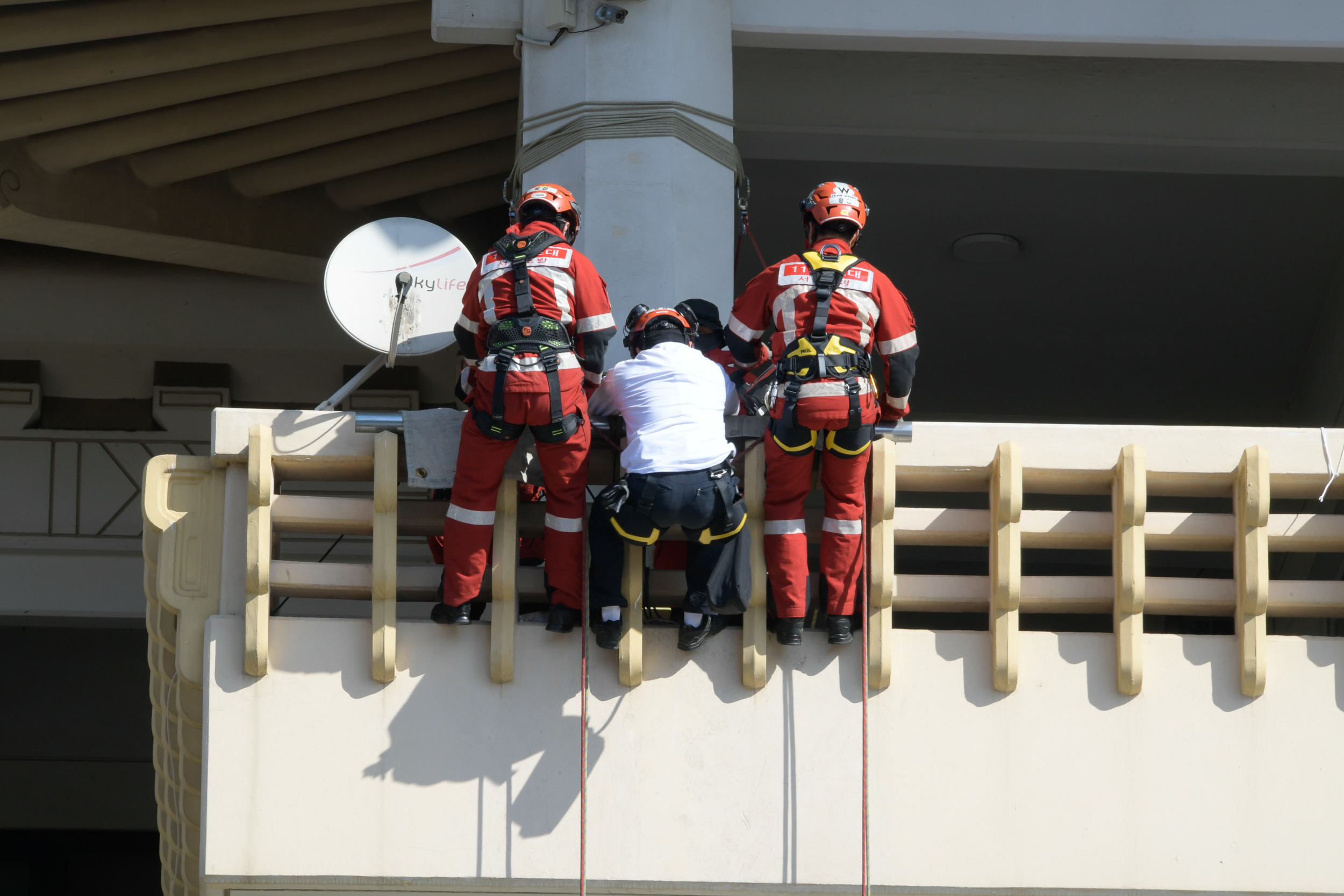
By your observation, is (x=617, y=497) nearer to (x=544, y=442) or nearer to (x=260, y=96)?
(x=544, y=442)

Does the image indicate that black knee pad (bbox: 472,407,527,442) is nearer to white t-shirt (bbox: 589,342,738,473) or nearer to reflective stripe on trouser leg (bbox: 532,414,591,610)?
reflective stripe on trouser leg (bbox: 532,414,591,610)

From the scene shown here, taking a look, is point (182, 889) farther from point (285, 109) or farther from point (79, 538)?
point (79, 538)

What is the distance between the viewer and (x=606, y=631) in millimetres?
6664

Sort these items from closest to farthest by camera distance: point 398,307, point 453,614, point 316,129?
point 453,614
point 398,307
point 316,129

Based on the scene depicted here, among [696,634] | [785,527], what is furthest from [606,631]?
[785,527]

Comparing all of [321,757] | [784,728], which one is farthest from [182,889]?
[784,728]

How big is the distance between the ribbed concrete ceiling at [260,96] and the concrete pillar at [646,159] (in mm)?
1692

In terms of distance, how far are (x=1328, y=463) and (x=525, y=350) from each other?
393 centimetres

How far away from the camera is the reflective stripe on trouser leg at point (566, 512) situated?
6598mm

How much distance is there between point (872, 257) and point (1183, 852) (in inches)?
324

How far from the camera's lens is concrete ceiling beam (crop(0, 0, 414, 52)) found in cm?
933

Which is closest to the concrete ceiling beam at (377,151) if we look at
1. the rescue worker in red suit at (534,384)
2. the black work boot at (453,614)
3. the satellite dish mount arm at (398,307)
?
the satellite dish mount arm at (398,307)

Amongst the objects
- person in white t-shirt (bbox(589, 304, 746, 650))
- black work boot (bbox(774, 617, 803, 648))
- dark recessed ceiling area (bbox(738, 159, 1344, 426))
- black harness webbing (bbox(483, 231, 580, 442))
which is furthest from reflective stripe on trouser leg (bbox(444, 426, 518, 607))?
dark recessed ceiling area (bbox(738, 159, 1344, 426))

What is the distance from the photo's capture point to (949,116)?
10.7 metres
